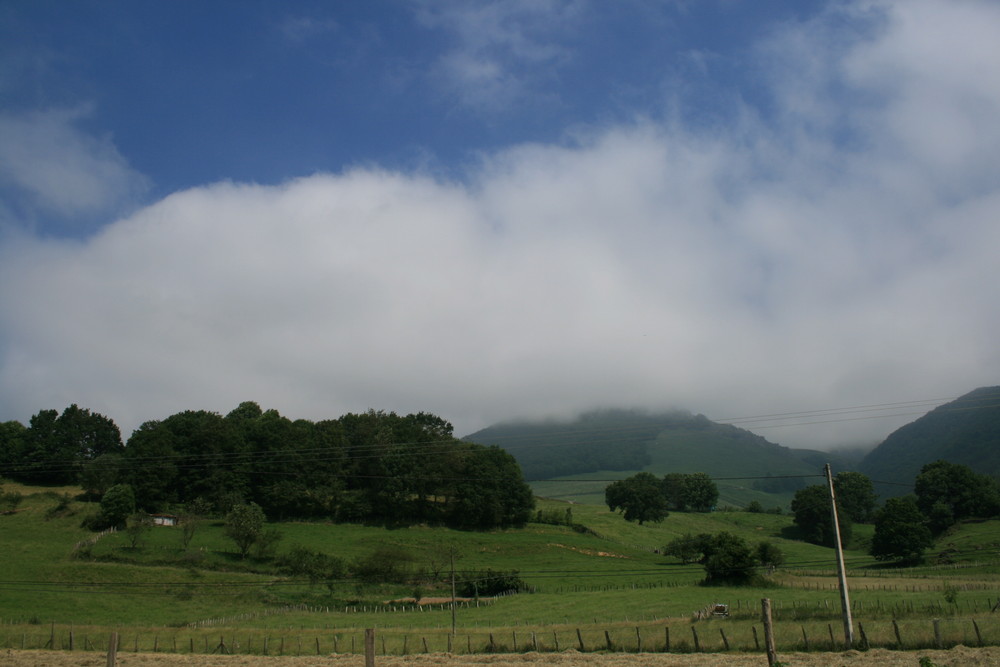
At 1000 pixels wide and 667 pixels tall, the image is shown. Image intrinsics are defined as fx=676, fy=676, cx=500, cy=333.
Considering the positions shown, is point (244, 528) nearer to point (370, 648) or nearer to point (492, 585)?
point (492, 585)

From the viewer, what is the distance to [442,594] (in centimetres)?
6688

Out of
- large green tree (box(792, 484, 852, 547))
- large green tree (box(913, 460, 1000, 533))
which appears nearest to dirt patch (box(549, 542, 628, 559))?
large green tree (box(792, 484, 852, 547))

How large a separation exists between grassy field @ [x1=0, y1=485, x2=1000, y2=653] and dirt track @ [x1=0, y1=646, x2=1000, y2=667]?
2.22 meters

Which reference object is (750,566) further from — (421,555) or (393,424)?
(393,424)

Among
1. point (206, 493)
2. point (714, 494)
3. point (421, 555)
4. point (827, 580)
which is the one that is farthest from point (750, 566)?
point (714, 494)

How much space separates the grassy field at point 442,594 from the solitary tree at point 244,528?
73.6 inches

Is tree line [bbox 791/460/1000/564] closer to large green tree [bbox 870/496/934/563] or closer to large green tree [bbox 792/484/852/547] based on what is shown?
large green tree [bbox 792/484/852/547]

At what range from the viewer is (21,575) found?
60688 millimetres

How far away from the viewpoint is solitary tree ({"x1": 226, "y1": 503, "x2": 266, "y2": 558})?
74875 millimetres

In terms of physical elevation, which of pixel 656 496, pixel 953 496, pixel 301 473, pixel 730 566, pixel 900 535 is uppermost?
pixel 301 473

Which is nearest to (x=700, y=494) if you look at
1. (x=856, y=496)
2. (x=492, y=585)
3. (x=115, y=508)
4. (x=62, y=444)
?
(x=856, y=496)

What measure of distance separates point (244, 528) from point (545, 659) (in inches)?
2105

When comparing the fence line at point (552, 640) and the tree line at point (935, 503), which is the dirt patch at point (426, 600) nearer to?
the fence line at point (552, 640)

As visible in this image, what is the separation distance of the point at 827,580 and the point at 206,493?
81833 millimetres
